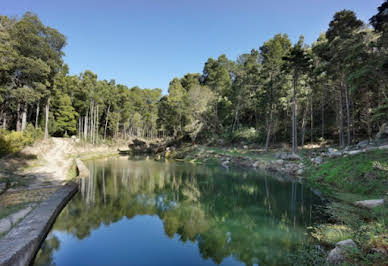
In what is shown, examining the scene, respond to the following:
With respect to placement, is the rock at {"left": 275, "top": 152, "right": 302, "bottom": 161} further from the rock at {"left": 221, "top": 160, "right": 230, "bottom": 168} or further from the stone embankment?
the stone embankment

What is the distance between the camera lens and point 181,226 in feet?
24.0

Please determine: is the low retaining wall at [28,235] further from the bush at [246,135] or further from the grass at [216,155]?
the bush at [246,135]

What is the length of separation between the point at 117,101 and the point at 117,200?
3240 cm

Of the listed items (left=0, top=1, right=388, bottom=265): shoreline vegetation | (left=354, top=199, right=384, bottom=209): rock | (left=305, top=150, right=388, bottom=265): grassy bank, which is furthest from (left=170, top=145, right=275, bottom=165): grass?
(left=354, top=199, right=384, bottom=209): rock

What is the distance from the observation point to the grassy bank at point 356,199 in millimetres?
4090

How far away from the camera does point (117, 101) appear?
129ft

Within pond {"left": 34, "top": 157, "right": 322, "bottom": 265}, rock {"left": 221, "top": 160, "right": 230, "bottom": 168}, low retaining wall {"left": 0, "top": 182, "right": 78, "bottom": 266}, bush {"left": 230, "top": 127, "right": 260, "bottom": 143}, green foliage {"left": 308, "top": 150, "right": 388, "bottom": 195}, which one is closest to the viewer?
Result: low retaining wall {"left": 0, "top": 182, "right": 78, "bottom": 266}

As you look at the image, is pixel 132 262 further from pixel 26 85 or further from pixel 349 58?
pixel 26 85

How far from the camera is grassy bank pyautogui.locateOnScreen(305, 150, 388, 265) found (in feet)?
13.4

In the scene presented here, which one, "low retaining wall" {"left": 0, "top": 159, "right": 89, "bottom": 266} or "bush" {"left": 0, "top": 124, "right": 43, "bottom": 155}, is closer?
"low retaining wall" {"left": 0, "top": 159, "right": 89, "bottom": 266}

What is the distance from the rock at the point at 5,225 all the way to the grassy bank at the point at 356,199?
7.97 m

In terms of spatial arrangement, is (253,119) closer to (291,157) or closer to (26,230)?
(291,157)

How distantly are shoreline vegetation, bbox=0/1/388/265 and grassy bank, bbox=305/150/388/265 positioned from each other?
0.04m

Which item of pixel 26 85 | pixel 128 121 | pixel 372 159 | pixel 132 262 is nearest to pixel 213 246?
pixel 132 262
